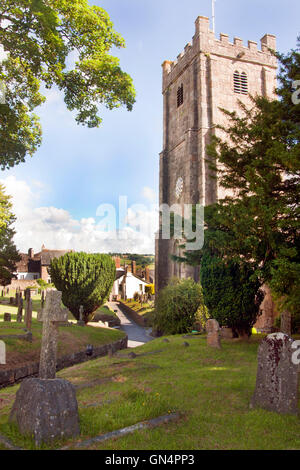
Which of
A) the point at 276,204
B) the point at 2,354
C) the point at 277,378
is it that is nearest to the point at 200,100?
the point at 276,204

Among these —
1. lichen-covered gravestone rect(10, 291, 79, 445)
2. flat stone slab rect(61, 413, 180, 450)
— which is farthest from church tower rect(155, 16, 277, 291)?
lichen-covered gravestone rect(10, 291, 79, 445)

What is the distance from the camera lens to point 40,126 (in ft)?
52.1

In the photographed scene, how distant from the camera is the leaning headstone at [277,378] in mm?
6895

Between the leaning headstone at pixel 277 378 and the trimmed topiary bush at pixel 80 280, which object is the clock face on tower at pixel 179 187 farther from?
the leaning headstone at pixel 277 378

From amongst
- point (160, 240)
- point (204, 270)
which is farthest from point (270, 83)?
point (204, 270)

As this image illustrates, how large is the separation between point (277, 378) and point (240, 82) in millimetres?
31552

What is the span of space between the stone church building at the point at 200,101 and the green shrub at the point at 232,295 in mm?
12115

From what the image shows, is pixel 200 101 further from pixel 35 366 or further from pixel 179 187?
pixel 35 366

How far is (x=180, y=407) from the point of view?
7047mm

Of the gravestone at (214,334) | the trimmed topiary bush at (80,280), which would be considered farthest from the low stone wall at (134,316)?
the gravestone at (214,334)

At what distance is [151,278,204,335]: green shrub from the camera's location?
907 inches

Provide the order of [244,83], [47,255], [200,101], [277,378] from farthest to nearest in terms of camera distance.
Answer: [47,255]
[244,83]
[200,101]
[277,378]

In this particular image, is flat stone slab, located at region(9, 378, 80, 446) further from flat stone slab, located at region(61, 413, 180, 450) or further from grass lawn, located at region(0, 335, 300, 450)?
flat stone slab, located at region(61, 413, 180, 450)
